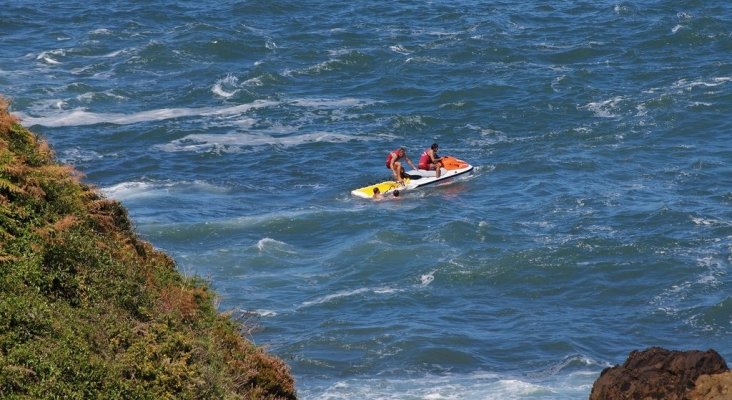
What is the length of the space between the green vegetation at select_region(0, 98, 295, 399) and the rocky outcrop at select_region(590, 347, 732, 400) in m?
5.07

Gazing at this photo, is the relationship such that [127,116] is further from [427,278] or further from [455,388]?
[455,388]

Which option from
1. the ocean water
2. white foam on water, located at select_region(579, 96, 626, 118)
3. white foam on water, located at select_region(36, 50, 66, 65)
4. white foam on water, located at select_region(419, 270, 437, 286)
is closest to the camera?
the ocean water

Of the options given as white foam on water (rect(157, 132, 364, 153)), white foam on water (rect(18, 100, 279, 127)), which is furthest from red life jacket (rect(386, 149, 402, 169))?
white foam on water (rect(18, 100, 279, 127))

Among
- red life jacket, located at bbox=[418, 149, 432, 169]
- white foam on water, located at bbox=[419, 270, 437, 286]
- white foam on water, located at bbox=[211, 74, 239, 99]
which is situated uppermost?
red life jacket, located at bbox=[418, 149, 432, 169]

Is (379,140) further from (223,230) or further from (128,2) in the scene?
(128,2)

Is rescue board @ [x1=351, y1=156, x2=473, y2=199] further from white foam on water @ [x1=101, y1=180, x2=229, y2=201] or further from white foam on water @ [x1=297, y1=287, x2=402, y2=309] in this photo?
white foam on water @ [x1=297, y1=287, x2=402, y2=309]

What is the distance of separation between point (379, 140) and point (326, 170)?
12.8ft

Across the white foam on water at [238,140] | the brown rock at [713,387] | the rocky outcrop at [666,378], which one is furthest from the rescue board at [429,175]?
the brown rock at [713,387]

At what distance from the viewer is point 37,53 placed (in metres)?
58.2

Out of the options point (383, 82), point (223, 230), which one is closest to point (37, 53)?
point (383, 82)

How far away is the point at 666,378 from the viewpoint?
18.8 metres

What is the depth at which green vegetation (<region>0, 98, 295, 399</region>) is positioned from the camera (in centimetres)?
1357

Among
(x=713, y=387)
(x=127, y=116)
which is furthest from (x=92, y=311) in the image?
(x=127, y=116)

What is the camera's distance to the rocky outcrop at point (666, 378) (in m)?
18.4
